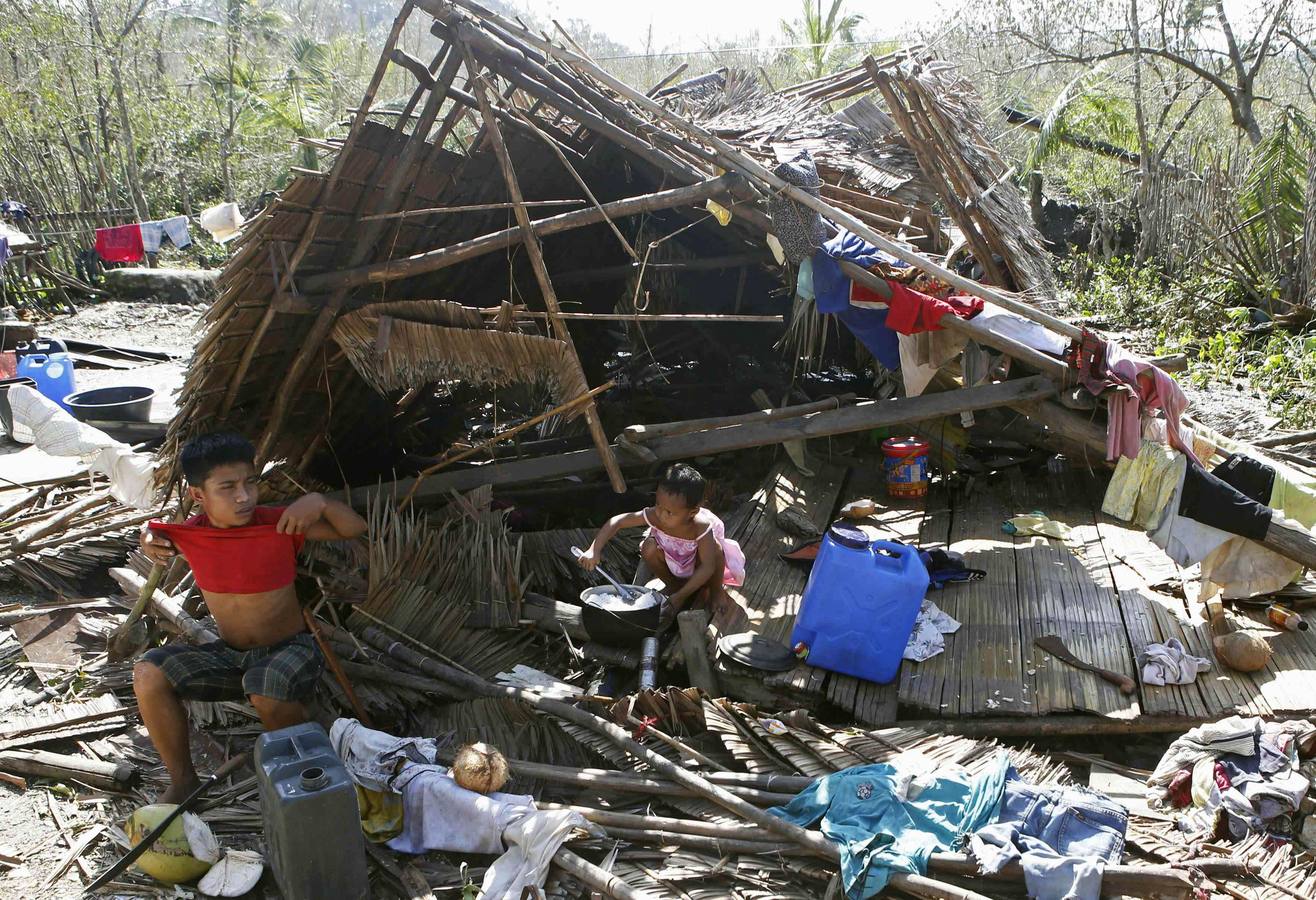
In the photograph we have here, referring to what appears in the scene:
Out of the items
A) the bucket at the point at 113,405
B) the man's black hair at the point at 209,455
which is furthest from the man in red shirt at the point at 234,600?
the bucket at the point at 113,405

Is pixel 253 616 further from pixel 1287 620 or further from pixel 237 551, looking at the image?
pixel 1287 620

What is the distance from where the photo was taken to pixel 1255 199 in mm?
10828

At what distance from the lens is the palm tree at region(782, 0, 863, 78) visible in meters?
22.8

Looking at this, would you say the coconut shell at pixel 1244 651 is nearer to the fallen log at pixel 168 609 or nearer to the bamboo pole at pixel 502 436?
the bamboo pole at pixel 502 436

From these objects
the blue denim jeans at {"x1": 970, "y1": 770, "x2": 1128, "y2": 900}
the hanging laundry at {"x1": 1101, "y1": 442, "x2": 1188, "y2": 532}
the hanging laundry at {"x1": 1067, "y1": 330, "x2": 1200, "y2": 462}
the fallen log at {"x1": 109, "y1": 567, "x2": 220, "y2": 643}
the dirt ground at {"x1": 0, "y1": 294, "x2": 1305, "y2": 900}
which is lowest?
the dirt ground at {"x1": 0, "y1": 294, "x2": 1305, "y2": 900}

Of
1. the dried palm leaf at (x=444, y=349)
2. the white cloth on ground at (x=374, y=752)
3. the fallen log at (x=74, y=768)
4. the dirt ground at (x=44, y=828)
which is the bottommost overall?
the dirt ground at (x=44, y=828)

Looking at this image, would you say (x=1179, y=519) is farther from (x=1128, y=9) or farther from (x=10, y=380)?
(x=1128, y=9)

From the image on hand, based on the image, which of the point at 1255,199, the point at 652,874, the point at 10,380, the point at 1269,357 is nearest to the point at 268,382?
the point at 652,874

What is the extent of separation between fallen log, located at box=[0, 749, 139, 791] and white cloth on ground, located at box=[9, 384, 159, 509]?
5.06ft

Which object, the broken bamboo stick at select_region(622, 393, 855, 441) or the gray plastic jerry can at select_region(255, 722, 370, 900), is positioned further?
the broken bamboo stick at select_region(622, 393, 855, 441)

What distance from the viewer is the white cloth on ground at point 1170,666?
167 inches

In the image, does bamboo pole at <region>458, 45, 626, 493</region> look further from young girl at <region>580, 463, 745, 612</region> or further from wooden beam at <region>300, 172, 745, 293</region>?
young girl at <region>580, 463, 745, 612</region>

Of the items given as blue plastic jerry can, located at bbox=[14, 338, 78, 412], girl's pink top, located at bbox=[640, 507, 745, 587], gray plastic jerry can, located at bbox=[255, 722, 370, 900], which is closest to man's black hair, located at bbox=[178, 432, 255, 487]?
gray plastic jerry can, located at bbox=[255, 722, 370, 900]

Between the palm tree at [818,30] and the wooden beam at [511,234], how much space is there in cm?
1892
